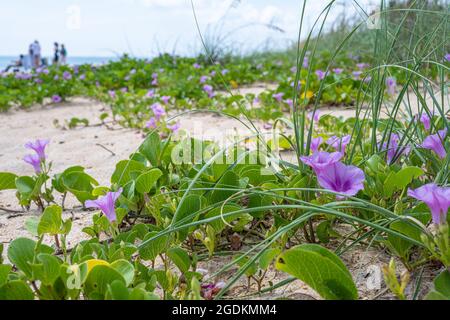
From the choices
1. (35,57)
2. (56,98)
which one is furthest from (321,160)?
(35,57)

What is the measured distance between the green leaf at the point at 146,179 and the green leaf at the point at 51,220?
290mm

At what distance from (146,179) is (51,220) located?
1.08 feet

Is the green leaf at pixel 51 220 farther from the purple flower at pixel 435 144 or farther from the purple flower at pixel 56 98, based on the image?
the purple flower at pixel 56 98

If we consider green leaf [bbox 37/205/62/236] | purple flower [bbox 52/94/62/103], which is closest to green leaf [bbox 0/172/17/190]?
green leaf [bbox 37/205/62/236]

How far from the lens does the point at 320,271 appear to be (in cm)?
102

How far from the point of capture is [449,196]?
3.36ft

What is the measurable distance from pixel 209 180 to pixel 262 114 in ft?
6.90

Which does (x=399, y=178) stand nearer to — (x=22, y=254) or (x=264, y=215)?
(x=264, y=215)

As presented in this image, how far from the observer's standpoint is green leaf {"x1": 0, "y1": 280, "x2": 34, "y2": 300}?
3.55ft

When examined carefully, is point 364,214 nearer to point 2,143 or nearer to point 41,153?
point 41,153

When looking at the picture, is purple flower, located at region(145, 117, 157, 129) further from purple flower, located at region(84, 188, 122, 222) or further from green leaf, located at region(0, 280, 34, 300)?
green leaf, located at region(0, 280, 34, 300)

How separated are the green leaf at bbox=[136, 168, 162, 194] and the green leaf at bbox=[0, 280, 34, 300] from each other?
24.7 inches

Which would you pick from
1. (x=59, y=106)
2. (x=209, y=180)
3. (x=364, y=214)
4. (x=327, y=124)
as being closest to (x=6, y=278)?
(x=209, y=180)
